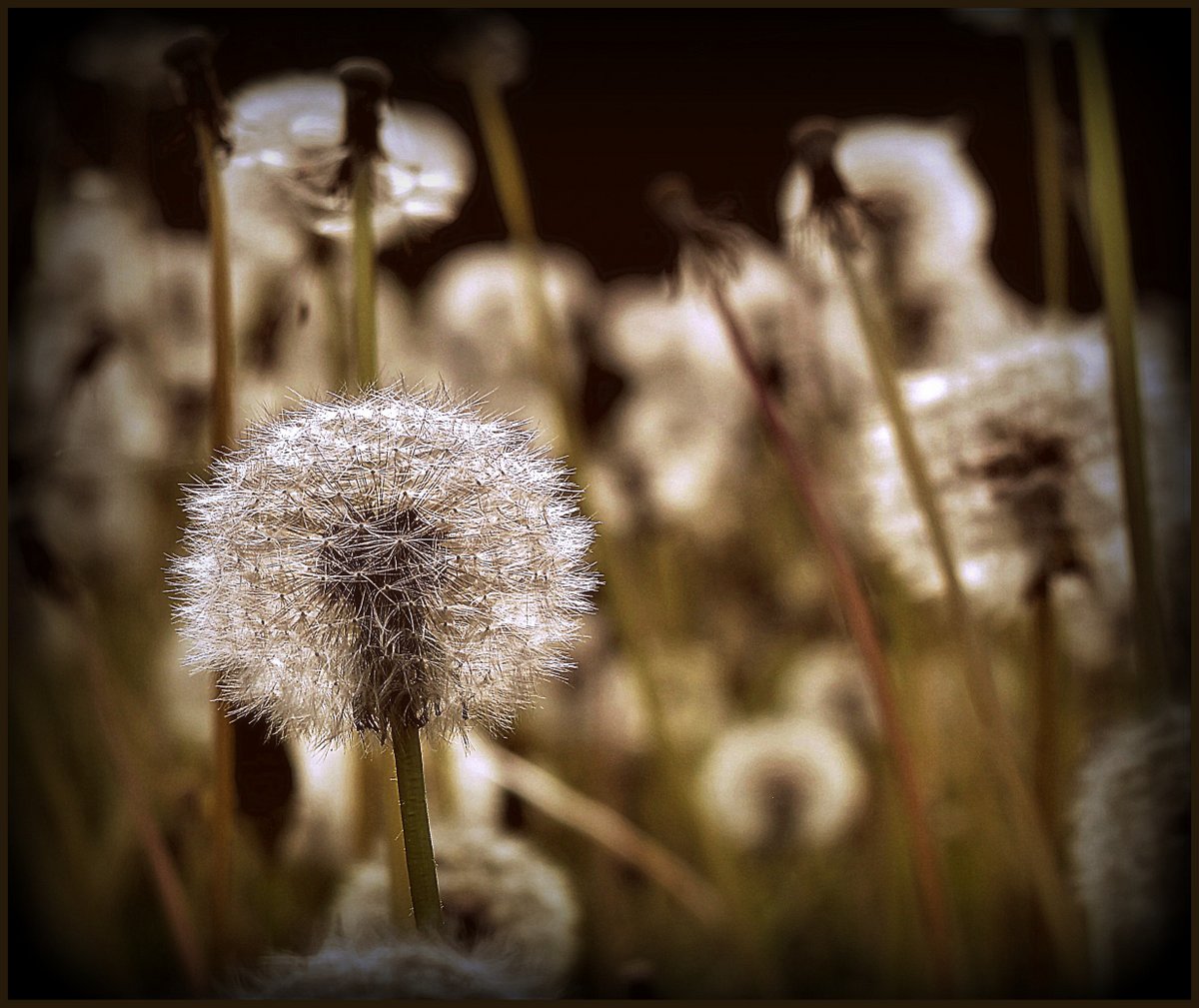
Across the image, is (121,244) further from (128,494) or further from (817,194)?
(817,194)

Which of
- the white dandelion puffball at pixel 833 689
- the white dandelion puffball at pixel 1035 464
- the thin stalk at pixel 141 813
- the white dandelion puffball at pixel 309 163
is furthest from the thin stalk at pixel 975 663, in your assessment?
the thin stalk at pixel 141 813

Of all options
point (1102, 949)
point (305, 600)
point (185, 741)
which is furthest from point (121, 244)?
point (1102, 949)

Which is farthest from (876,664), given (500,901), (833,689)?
(500,901)

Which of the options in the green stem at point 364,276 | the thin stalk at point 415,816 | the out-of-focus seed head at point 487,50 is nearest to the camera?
the thin stalk at point 415,816

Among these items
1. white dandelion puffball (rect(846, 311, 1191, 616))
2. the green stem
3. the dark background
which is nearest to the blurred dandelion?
white dandelion puffball (rect(846, 311, 1191, 616))

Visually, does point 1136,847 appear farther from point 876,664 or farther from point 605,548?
point 605,548

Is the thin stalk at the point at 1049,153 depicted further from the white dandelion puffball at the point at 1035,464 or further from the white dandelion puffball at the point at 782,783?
the white dandelion puffball at the point at 782,783

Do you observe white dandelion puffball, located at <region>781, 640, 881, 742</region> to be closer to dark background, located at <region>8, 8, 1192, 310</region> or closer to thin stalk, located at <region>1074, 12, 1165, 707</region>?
thin stalk, located at <region>1074, 12, 1165, 707</region>
